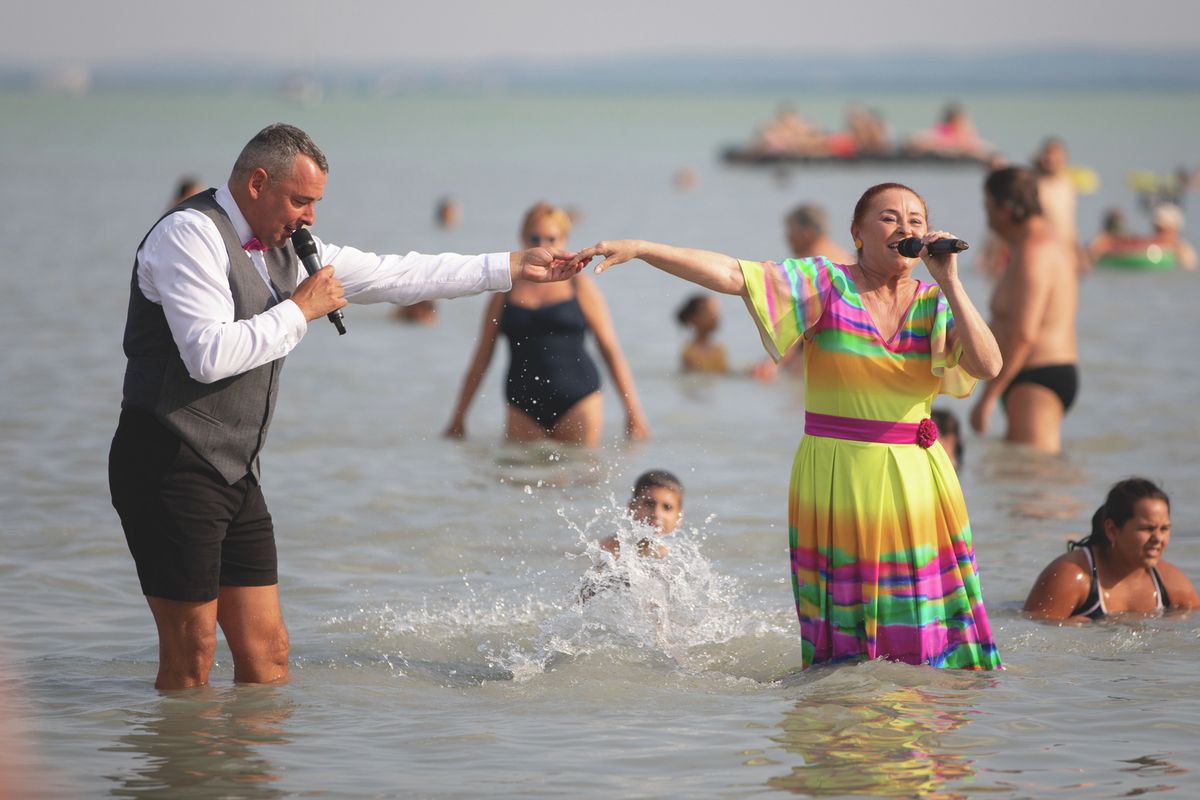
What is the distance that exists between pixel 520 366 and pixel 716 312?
4.90 metres

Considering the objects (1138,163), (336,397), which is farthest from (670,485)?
(1138,163)

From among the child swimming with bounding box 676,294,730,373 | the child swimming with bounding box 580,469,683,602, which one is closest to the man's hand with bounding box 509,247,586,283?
the child swimming with bounding box 580,469,683,602

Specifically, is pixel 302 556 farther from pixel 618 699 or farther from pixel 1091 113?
pixel 1091 113

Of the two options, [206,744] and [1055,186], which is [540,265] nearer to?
[206,744]

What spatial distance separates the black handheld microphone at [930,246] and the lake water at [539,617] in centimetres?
138

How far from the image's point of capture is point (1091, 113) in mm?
112125

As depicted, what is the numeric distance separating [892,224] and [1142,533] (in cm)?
228

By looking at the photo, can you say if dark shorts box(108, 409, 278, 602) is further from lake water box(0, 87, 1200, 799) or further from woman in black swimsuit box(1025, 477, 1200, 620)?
woman in black swimsuit box(1025, 477, 1200, 620)

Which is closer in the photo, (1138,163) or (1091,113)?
(1138,163)

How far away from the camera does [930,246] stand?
16.2 ft

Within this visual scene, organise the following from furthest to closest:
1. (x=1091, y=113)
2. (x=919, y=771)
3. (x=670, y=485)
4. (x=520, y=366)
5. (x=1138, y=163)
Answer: (x=1091, y=113), (x=1138, y=163), (x=520, y=366), (x=670, y=485), (x=919, y=771)

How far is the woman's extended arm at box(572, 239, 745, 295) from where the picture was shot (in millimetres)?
5090

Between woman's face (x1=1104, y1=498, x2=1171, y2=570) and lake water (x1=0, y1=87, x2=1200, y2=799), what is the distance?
0.29 m

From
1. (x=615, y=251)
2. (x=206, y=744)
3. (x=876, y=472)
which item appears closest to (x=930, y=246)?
(x=876, y=472)
